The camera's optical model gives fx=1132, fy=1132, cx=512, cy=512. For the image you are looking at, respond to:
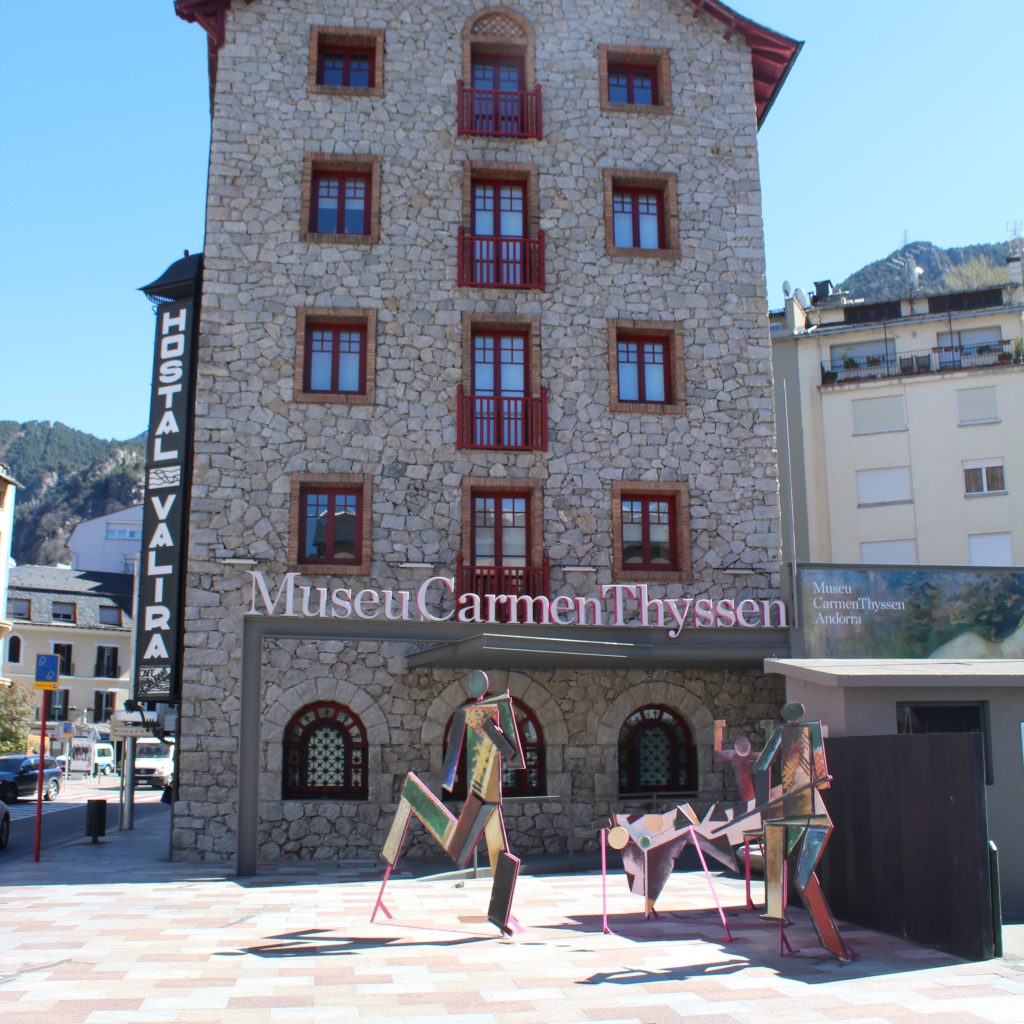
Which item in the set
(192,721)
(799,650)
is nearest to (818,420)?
(799,650)

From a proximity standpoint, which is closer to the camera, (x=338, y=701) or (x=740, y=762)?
(x=740, y=762)

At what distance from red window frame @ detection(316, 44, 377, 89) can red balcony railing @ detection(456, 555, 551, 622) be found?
10.2 m

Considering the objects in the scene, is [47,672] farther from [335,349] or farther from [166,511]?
[335,349]

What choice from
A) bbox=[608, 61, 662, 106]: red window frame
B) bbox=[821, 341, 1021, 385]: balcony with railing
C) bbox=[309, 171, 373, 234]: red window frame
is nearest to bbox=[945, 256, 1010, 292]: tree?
bbox=[821, 341, 1021, 385]: balcony with railing

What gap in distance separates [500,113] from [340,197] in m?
3.71

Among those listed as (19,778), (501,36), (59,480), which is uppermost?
(59,480)

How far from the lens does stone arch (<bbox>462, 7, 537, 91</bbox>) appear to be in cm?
2320

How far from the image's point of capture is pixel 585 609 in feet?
67.4

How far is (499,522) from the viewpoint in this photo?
69.5 feet

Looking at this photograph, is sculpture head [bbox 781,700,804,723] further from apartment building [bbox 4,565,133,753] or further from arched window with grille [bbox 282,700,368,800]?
apartment building [bbox 4,565,133,753]

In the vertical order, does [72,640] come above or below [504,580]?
above

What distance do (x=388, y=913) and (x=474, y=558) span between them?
29.9ft

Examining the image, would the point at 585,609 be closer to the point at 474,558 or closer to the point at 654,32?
the point at 474,558

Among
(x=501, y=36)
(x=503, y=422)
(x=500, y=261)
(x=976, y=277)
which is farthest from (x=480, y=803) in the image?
(x=976, y=277)
